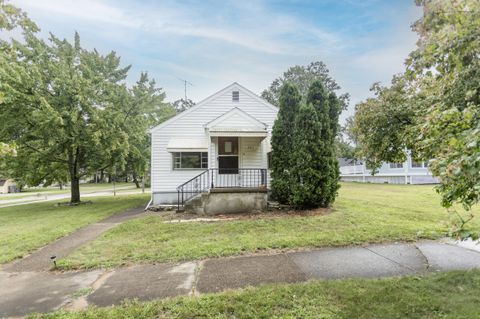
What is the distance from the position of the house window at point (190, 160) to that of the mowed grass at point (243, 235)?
11.5 feet

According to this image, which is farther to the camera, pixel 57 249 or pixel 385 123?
pixel 385 123

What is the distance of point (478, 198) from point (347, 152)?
34.0 metres

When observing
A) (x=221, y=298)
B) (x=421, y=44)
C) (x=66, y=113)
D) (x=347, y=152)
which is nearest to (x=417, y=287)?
(x=221, y=298)

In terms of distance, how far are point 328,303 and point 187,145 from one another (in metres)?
9.40

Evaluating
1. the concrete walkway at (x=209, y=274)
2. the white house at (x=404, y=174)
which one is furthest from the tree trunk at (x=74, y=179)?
the white house at (x=404, y=174)

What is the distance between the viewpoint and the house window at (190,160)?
11945 millimetres

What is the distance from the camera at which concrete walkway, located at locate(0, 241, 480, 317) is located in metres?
3.62

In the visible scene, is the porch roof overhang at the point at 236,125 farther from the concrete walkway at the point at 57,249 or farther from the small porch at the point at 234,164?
the concrete walkway at the point at 57,249

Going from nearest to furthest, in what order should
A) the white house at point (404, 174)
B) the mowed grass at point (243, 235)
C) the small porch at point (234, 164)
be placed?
the mowed grass at point (243, 235), the small porch at point (234, 164), the white house at point (404, 174)

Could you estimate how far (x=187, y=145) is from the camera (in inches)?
454

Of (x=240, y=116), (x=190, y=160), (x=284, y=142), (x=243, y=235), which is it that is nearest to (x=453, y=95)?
(x=243, y=235)

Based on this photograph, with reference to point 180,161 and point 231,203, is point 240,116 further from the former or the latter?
point 231,203

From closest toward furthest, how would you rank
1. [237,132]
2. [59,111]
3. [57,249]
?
[57,249]
[237,132]
[59,111]

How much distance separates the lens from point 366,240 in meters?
5.92
